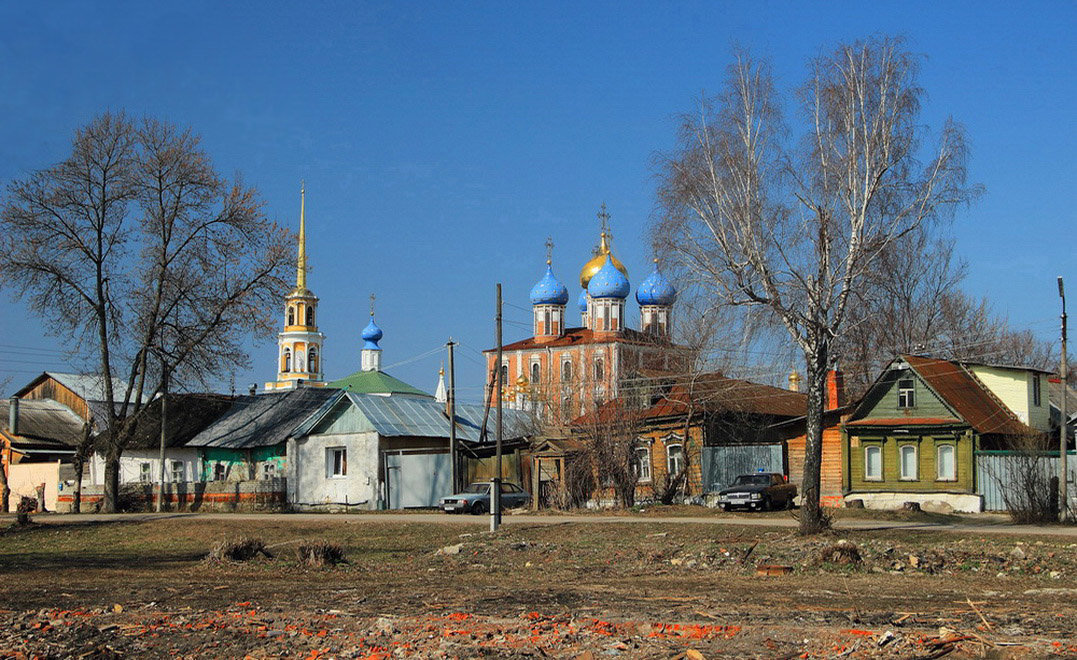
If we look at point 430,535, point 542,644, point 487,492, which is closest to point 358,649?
point 542,644

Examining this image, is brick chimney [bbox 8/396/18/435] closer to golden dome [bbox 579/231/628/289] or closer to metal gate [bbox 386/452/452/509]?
metal gate [bbox 386/452/452/509]

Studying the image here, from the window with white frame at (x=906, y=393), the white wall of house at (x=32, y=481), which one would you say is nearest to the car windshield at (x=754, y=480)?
the window with white frame at (x=906, y=393)

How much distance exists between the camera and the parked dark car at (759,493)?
36.7 meters

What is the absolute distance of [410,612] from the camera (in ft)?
45.9

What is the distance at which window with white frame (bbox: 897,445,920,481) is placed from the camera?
39750mm

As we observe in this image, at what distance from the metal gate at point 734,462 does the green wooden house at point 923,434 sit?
A: 2690mm

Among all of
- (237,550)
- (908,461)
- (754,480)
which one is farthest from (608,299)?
(237,550)

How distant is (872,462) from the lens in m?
40.9

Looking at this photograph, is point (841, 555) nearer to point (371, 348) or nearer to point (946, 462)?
point (946, 462)

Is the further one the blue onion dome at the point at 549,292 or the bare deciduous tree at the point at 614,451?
the blue onion dome at the point at 549,292

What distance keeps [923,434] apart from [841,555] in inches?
834

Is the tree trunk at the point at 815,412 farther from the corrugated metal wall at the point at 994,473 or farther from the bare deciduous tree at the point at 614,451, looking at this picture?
the bare deciduous tree at the point at 614,451

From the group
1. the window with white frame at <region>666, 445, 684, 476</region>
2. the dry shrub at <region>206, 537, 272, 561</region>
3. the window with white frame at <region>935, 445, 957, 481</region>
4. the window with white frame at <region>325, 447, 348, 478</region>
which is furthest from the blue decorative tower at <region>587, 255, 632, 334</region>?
the dry shrub at <region>206, 537, 272, 561</region>

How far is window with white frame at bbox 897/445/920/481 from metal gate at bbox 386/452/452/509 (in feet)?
52.0
